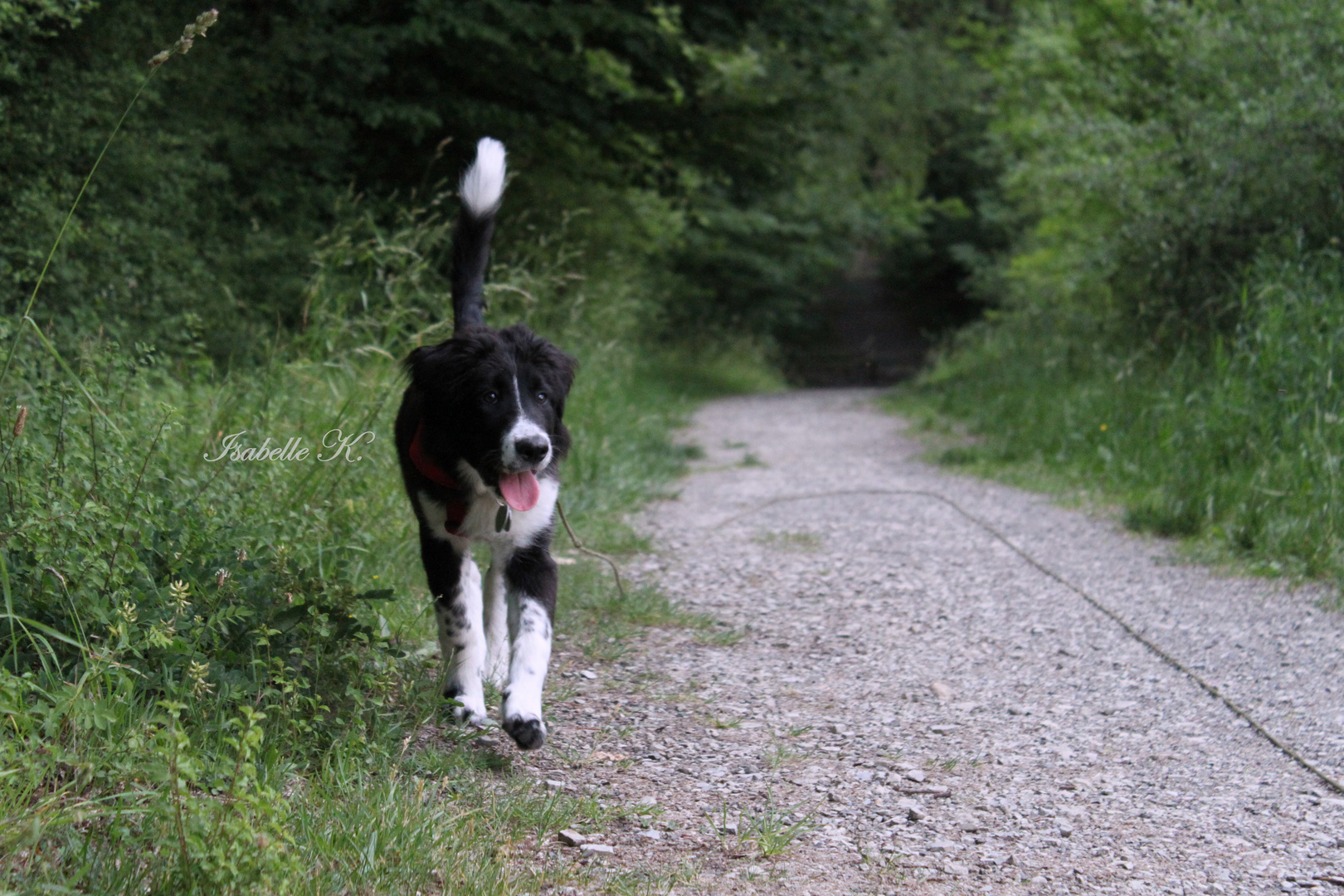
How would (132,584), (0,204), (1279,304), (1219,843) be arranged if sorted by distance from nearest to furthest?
(1219,843) → (132,584) → (0,204) → (1279,304)

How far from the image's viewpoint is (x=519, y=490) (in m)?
3.50

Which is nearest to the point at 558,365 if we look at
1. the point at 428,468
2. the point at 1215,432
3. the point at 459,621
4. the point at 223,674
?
the point at 428,468

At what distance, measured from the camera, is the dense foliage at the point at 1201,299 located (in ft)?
19.9

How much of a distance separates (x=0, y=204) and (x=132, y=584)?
4.09m

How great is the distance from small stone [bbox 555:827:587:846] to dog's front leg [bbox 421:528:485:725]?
724 mm

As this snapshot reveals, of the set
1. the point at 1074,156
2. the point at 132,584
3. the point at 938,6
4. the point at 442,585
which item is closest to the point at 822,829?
the point at 442,585

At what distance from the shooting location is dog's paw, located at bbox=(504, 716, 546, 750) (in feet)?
10.1

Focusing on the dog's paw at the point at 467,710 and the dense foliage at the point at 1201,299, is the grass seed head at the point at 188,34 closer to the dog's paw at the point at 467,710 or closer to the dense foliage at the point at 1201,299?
the dog's paw at the point at 467,710

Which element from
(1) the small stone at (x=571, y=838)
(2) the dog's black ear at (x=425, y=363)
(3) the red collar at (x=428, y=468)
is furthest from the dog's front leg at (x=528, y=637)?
(2) the dog's black ear at (x=425, y=363)

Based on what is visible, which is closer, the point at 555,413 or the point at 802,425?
the point at 555,413

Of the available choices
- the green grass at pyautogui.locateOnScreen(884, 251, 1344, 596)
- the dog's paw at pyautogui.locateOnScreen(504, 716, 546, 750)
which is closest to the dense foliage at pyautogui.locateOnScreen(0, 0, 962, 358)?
the dog's paw at pyautogui.locateOnScreen(504, 716, 546, 750)

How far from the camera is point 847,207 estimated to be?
21953mm

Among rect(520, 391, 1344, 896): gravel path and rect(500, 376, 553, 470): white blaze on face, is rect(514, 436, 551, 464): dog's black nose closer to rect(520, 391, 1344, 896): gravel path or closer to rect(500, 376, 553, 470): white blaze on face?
rect(500, 376, 553, 470): white blaze on face

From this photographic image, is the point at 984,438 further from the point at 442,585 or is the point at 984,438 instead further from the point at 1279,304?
the point at 442,585
